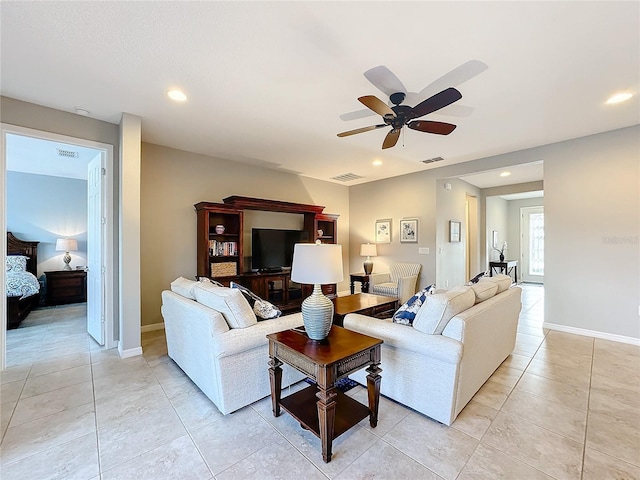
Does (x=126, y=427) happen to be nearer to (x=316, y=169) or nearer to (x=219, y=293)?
(x=219, y=293)

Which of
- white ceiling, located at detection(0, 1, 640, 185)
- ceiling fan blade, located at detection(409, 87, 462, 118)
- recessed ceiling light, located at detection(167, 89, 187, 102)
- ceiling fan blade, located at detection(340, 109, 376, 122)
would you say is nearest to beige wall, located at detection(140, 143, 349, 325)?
white ceiling, located at detection(0, 1, 640, 185)

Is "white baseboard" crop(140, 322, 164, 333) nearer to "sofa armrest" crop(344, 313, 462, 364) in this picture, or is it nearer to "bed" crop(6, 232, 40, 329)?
"bed" crop(6, 232, 40, 329)

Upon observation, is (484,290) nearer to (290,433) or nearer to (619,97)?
(290,433)

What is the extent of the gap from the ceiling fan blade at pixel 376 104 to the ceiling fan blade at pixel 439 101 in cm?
23

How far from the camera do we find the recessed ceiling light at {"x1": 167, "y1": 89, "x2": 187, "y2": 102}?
2.62 metres

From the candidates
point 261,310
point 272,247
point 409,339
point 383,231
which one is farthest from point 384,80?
point 383,231

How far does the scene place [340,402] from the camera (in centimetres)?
196

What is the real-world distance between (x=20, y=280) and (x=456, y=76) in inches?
253

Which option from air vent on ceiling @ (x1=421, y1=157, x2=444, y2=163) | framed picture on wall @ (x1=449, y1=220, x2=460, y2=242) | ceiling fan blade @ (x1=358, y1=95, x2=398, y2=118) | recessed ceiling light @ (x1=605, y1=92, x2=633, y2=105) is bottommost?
framed picture on wall @ (x1=449, y1=220, x2=460, y2=242)

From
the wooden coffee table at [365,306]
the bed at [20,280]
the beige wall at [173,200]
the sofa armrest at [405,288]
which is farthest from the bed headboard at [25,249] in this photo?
the sofa armrest at [405,288]

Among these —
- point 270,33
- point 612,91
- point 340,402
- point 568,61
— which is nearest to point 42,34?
point 270,33

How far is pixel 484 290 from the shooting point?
2432mm

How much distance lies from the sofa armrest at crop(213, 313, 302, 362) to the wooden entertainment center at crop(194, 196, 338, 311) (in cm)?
241

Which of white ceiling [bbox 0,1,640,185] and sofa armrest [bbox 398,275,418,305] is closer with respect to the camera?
white ceiling [bbox 0,1,640,185]
